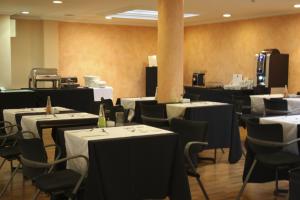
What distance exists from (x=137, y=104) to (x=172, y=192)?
11.2 feet

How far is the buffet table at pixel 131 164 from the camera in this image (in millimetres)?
3125

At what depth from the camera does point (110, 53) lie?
12422 millimetres

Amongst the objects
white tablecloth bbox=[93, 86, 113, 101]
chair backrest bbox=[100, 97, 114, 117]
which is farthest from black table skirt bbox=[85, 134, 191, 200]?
white tablecloth bbox=[93, 86, 113, 101]

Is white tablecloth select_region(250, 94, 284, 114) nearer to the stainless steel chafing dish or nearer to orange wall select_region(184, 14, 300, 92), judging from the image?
orange wall select_region(184, 14, 300, 92)

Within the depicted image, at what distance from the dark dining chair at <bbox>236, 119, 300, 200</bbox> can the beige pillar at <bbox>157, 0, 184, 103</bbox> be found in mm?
2758

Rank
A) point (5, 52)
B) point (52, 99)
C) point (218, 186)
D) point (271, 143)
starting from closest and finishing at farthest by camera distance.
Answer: point (271, 143)
point (218, 186)
point (52, 99)
point (5, 52)

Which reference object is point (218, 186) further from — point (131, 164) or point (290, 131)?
point (131, 164)

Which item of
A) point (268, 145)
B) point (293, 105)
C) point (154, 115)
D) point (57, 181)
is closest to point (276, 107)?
point (293, 105)

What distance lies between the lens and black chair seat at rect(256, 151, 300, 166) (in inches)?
151

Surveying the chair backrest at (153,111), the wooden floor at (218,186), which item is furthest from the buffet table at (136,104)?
the wooden floor at (218,186)

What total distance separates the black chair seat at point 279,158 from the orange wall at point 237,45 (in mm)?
5671

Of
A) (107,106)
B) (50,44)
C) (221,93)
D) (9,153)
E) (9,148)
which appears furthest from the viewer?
(50,44)

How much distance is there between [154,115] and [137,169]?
2.58 metres

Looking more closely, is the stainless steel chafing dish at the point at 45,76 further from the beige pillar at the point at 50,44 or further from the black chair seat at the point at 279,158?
the black chair seat at the point at 279,158
